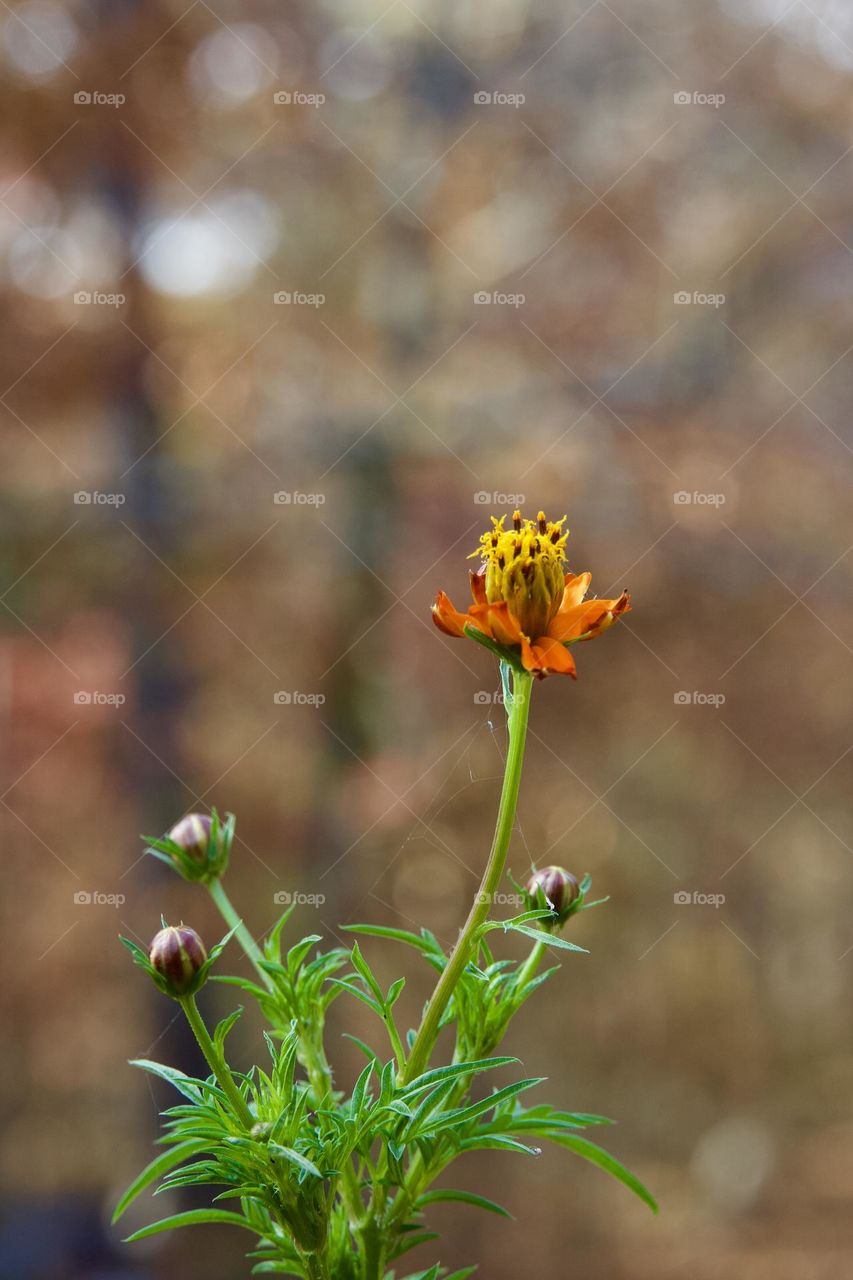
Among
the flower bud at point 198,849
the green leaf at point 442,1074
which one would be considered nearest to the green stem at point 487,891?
the green leaf at point 442,1074

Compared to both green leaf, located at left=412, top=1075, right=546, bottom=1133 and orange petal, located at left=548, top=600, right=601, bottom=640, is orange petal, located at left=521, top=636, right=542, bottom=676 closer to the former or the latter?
orange petal, located at left=548, top=600, right=601, bottom=640

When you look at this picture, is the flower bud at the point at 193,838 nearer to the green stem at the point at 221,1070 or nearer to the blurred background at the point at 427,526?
the green stem at the point at 221,1070

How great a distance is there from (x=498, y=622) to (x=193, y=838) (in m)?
0.23

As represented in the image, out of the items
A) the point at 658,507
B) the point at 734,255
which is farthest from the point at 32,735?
the point at 734,255

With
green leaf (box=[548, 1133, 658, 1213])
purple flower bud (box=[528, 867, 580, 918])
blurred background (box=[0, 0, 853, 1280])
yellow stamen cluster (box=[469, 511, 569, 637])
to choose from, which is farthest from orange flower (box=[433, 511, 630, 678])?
blurred background (box=[0, 0, 853, 1280])

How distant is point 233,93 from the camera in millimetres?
1777

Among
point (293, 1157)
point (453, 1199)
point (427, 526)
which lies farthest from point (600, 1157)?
point (427, 526)

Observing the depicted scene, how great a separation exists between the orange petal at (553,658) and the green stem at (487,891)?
13 mm

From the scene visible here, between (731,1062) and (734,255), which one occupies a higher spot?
(734,255)

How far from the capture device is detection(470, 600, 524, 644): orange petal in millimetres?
420

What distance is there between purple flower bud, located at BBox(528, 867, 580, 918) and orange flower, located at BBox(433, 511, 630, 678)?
0.12m

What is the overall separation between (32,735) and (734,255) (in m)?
1.46

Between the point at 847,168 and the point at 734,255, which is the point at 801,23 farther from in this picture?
the point at 734,255

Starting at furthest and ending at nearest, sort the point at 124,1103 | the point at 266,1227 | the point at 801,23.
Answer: the point at 124,1103, the point at 801,23, the point at 266,1227
